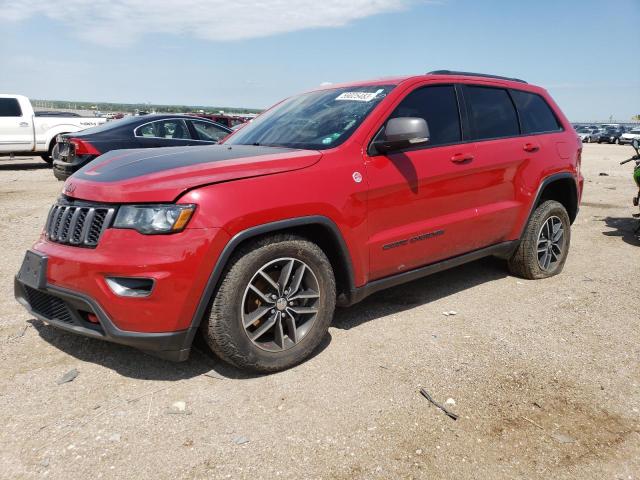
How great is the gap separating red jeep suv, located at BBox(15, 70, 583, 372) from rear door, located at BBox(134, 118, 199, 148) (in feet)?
15.6

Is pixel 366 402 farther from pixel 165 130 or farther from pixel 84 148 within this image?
pixel 165 130

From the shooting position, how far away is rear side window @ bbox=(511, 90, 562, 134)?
4879 millimetres

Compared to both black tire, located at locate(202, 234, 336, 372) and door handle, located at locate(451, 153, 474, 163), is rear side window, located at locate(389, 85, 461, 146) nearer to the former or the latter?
door handle, located at locate(451, 153, 474, 163)

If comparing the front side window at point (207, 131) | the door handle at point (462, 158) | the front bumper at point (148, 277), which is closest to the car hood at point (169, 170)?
the front bumper at point (148, 277)

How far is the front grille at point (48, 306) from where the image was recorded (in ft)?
10.0

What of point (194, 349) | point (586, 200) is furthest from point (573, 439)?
point (586, 200)

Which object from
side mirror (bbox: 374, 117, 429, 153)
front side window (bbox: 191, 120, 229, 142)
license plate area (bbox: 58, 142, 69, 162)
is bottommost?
license plate area (bbox: 58, 142, 69, 162)

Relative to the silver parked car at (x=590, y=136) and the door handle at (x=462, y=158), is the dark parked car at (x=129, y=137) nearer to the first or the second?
the door handle at (x=462, y=158)

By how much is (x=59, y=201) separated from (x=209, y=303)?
1.18 metres

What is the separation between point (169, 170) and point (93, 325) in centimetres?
95

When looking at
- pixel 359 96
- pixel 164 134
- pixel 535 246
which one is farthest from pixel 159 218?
pixel 164 134

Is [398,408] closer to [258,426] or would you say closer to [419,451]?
[419,451]

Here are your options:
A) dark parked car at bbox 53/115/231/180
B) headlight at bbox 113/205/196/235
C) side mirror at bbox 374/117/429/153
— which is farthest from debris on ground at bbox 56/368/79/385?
dark parked car at bbox 53/115/231/180

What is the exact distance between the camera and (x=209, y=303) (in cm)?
298
